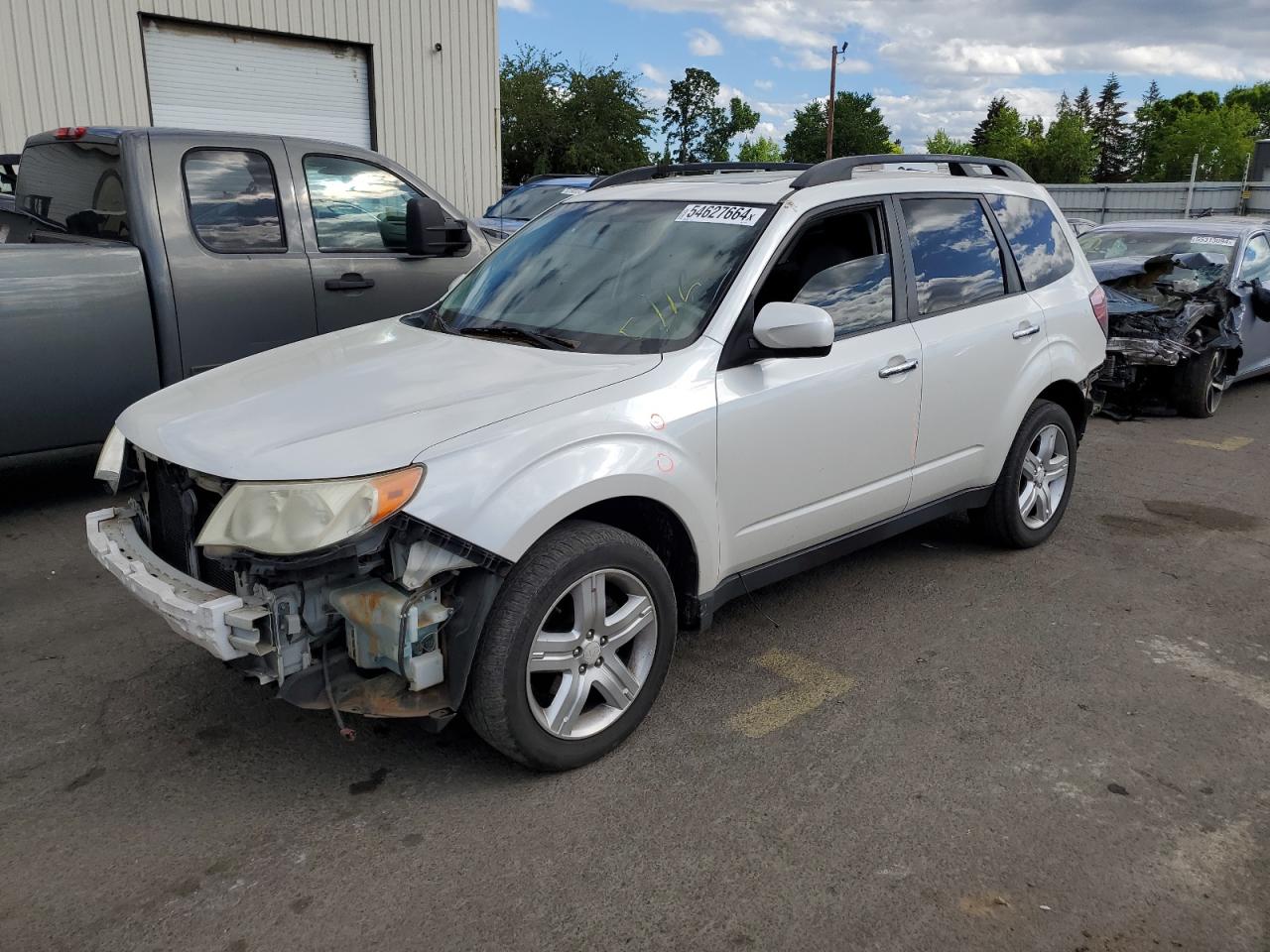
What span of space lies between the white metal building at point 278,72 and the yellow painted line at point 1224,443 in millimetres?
11056

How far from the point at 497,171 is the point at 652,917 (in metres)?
14.9

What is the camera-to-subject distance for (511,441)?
2.84 metres

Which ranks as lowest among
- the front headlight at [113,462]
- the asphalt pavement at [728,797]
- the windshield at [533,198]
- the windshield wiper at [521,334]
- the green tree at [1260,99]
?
the asphalt pavement at [728,797]

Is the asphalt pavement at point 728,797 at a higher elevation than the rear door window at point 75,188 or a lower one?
lower

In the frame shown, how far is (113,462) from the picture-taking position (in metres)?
3.33

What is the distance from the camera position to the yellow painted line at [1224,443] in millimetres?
7492

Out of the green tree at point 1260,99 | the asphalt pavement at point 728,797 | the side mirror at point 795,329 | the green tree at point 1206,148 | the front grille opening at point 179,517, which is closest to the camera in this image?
the asphalt pavement at point 728,797

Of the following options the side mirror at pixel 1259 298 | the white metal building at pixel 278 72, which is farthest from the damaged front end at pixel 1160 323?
the white metal building at pixel 278 72

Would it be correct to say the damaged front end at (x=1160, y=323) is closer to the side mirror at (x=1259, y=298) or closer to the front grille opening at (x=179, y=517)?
the side mirror at (x=1259, y=298)

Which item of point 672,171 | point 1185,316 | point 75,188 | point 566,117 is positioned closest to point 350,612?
point 672,171

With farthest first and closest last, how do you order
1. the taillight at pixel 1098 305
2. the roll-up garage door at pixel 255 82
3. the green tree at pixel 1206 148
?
the green tree at pixel 1206 148, the roll-up garage door at pixel 255 82, the taillight at pixel 1098 305

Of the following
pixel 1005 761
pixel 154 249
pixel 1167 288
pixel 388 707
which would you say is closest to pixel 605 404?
pixel 388 707

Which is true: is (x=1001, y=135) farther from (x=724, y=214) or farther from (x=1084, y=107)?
(x=724, y=214)

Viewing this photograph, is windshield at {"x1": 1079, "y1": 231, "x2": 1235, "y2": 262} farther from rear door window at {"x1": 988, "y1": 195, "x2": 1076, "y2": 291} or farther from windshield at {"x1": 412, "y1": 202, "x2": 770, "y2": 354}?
windshield at {"x1": 412, "y1": 202, "x2": 770, "y2": 354}
